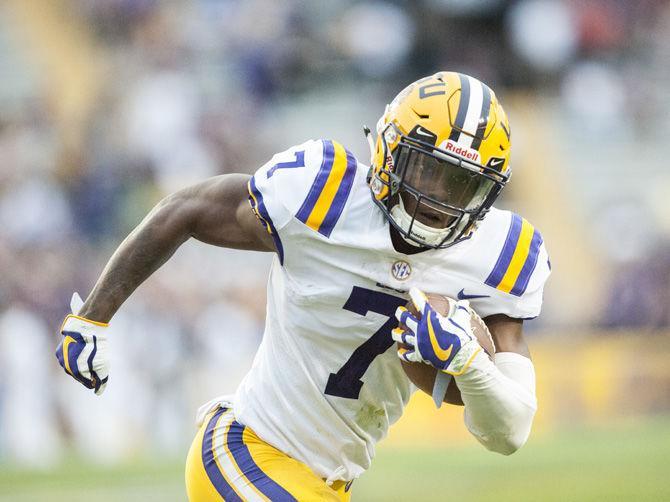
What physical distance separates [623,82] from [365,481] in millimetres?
6410

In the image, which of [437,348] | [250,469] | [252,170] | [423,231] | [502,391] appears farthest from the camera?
[252,170]

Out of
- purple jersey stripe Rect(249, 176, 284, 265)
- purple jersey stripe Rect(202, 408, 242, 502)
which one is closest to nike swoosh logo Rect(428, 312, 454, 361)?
purple jersey stripe Rect(249, 176, 284, 265)

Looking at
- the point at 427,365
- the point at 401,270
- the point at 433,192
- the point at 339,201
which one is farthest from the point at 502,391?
the point at 339,201

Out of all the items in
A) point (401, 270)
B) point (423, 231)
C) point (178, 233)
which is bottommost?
point (178, 233)

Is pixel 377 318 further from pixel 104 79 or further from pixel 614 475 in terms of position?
pixel 104 79

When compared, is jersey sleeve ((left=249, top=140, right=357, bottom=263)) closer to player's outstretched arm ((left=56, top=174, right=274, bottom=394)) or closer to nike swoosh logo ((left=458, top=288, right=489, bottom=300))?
player's outstretched arm ((left=56, top=174, right=274, bottom=394))

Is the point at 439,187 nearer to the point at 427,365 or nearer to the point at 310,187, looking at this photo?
the point at 310,187

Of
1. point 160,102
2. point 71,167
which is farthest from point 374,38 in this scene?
point 71,167

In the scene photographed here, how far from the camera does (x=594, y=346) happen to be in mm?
10375

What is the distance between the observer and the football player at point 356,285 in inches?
132

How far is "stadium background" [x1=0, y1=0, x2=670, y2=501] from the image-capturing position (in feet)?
31.1

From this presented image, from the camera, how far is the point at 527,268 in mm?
3455

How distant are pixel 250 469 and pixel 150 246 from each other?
2.45 ft

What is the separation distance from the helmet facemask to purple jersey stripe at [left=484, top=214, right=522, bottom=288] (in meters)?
0.12
